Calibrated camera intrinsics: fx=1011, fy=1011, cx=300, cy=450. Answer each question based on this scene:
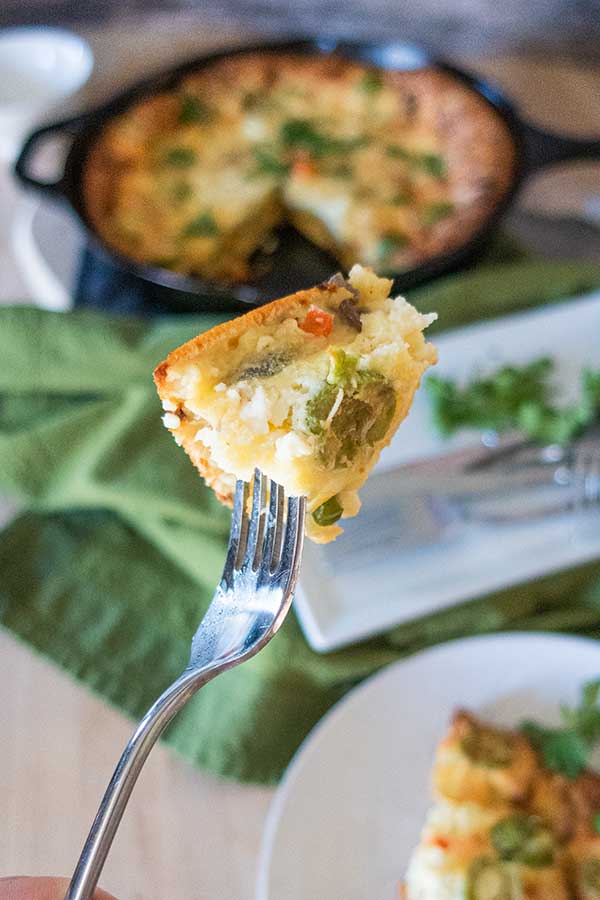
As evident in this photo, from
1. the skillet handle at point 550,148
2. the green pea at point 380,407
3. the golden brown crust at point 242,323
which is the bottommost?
the skillet handle at point 550,148

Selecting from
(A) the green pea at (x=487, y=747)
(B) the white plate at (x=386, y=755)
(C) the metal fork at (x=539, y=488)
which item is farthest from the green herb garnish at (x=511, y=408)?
(A) the green pea at (x=487, y=747)

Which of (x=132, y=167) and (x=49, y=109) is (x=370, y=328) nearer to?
(x=132, y=167)

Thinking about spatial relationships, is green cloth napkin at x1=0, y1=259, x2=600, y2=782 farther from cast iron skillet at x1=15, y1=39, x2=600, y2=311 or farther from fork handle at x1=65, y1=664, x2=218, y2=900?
fork handle at x1=65, y1=664, x2=218, y2=900

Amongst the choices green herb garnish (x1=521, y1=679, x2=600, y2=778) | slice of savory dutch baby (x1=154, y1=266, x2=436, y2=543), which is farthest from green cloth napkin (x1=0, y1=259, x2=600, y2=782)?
slice of savory dutch baby (x1=154, y1=266, x2=436, y2=543)

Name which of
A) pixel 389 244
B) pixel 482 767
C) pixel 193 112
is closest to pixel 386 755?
pixel 482 767

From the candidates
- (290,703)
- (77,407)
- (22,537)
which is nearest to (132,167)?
(77,407)

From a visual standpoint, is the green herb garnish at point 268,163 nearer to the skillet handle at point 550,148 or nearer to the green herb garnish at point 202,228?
the green herb garnish at point 202,228
